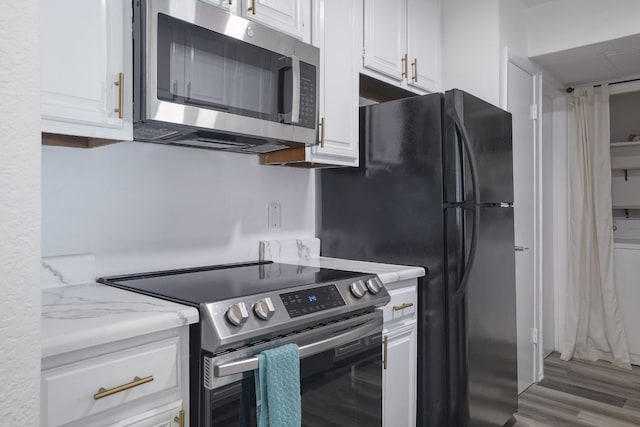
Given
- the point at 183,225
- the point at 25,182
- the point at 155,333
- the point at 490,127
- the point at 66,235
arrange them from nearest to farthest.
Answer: the point at 25,182 < the point at 155,333 < the point at 66,235 < the point at 183,225 < the point at 490,127

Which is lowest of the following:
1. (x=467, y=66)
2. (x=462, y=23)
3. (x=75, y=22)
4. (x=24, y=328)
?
(x=24, y=328)

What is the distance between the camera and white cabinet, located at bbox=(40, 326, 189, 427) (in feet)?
3.20

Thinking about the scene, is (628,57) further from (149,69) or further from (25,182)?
(25,182)

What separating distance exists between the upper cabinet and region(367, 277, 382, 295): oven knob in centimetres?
107

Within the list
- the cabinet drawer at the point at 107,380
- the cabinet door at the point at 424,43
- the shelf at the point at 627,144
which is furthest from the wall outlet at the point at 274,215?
the shelf at the point at 627,144

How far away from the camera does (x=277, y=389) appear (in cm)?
127

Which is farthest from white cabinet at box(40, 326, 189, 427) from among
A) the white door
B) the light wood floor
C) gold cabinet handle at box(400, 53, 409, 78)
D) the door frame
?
the door frame

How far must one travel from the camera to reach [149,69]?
4.45 ft

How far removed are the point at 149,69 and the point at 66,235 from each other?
0.64 meters

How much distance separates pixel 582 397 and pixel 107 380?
2868 millimetres

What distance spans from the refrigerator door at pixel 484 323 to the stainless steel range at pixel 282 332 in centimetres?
44

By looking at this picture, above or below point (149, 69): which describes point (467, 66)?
above

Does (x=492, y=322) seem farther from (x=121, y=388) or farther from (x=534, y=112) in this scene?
(x=121, y=388)

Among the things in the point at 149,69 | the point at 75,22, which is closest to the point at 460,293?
the point at 149,69
